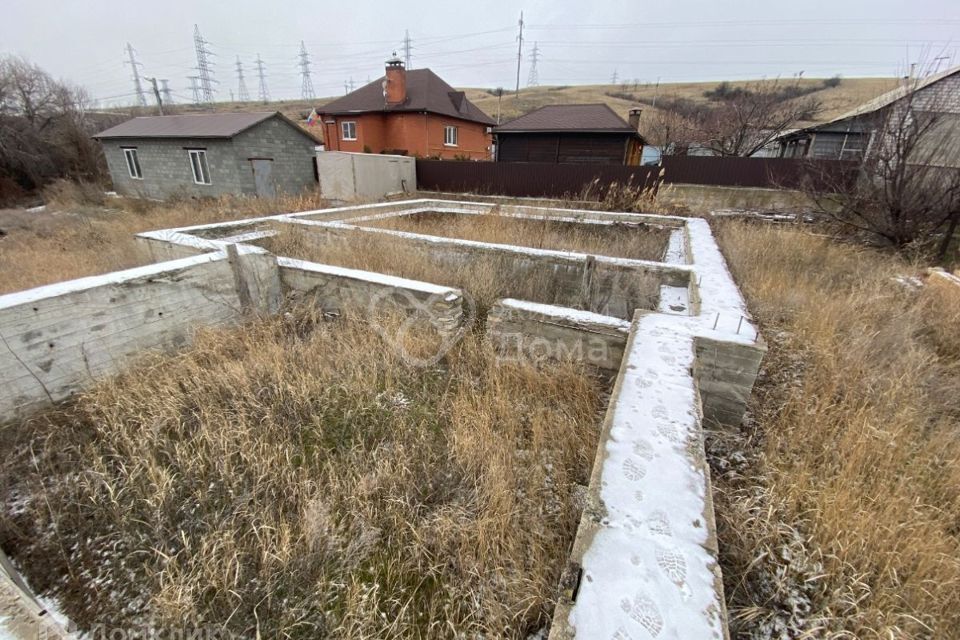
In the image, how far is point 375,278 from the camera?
4.00 meters

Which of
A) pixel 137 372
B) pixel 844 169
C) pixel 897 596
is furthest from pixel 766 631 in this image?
pixel 844 169

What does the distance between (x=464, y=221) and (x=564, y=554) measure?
6.63 m

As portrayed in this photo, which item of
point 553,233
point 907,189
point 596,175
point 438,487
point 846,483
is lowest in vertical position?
point 438,487

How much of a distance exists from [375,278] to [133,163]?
64.0 feet

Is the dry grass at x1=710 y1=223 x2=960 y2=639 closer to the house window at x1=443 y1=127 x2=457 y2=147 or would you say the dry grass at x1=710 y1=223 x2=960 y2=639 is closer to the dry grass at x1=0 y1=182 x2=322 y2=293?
the dry grass at x1=0 y1=182 x2=322 y2=293

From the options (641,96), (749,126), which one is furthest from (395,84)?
(641,96)

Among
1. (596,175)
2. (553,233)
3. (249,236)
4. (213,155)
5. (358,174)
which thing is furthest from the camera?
(213,155)

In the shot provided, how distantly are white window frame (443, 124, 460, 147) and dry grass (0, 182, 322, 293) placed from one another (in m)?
11.3

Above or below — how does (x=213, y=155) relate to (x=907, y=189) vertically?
above

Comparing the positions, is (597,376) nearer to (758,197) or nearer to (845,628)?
(845,628)

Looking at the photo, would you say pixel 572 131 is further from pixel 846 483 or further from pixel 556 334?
pixel 846 483

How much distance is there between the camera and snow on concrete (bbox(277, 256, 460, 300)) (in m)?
3.71

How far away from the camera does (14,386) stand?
2.81 meters

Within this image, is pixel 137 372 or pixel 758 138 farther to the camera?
pixel 758 138
